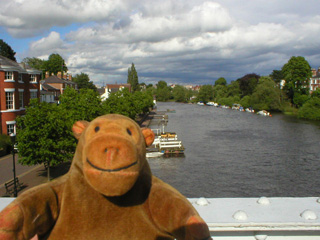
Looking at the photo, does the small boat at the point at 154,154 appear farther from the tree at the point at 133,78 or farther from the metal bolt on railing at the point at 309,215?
the tree at the point at 133,78

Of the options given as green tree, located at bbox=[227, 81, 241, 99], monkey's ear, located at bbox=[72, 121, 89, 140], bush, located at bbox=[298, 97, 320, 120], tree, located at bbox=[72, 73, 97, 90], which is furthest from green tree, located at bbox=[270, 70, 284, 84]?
monkey's ear, located at bbox=[72, 121, 89, 140]

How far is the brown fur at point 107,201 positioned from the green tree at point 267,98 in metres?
69.3

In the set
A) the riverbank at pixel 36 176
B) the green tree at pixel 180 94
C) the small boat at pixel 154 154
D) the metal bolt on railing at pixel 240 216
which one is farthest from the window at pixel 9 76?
the green tree at pixel 180 94

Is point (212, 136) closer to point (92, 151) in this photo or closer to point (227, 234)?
point (227, 234)

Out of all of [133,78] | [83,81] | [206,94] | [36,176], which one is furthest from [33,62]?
[36,176]

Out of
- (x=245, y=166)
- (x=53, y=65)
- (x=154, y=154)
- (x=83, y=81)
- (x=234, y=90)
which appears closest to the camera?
(x=245, y=166)

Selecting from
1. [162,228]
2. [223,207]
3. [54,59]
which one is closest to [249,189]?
[223,207]

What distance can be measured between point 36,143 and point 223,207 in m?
13.7

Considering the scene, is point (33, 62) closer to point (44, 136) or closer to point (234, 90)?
point (234, 90)

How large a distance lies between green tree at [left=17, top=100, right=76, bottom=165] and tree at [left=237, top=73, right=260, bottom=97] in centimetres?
8276

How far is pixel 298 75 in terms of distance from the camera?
2680 inches

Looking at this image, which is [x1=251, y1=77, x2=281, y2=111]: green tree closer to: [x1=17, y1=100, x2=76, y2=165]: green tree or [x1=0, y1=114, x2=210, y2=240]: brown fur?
[x1=17, y1=100, x2=76, y2=165]: green tree

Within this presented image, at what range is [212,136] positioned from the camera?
38031 millimetres

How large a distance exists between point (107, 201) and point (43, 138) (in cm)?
1493
